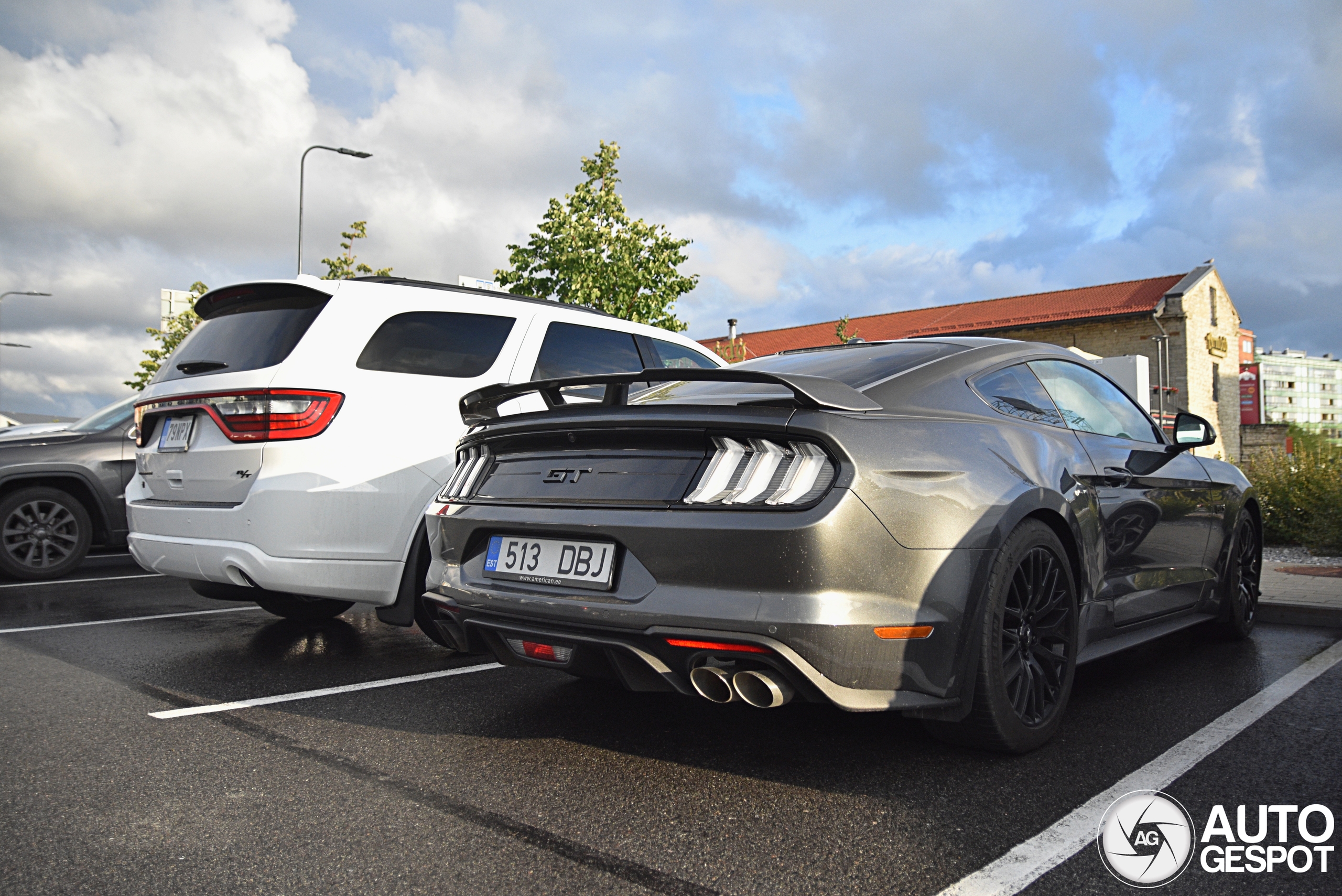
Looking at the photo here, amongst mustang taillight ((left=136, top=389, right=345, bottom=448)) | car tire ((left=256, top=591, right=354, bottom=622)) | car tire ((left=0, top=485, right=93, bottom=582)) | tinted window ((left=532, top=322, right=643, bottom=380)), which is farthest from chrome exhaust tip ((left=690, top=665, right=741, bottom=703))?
car tire ((left=0, top=485, right=93, bottom=582))

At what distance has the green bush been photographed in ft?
30.7

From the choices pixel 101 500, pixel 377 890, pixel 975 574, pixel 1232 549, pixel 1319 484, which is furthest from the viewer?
pixel 1319 484

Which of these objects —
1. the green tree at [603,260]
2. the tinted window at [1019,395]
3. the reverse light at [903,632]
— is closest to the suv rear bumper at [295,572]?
the reverse light at [903,632]

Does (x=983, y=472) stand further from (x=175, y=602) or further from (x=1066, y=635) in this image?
(x=175, y=602)

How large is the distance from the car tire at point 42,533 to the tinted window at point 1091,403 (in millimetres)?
7546

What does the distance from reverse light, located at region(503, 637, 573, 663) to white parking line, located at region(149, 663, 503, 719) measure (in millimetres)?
1394

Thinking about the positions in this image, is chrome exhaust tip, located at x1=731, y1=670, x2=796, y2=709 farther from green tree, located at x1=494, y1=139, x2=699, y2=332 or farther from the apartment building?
the apartment building

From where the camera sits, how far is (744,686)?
8.84ft

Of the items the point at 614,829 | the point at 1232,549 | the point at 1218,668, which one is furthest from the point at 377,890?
the point at 1232,549

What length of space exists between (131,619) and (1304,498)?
10619mm

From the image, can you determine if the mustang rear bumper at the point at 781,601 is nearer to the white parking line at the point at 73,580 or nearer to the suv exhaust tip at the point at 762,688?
the suv exhaust tip at the point at 762,688

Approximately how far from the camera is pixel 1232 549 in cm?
498

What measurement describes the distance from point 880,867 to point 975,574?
36.5 inches

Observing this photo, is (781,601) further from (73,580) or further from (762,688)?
(73,580)
